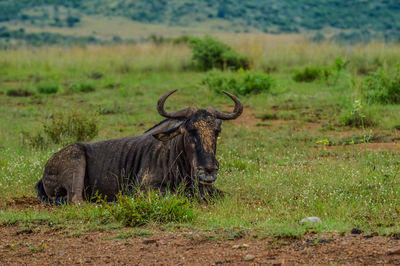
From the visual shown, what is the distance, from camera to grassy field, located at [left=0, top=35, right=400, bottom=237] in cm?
636

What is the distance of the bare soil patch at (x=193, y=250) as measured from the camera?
4.85 meters

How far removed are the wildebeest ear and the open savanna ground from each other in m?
0.86

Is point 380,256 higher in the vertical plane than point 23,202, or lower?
higher

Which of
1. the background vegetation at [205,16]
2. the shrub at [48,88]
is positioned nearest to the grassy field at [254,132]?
Result: the shrub at [48,88]

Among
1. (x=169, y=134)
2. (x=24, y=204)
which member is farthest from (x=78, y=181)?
(x=169, y=134)

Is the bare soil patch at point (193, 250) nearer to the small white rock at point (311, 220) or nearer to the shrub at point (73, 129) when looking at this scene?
the small white rock at point (311, 220)

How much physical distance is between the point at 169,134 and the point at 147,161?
1.93ft

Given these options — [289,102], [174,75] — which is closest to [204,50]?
[174,75]

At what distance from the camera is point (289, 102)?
14906 mm

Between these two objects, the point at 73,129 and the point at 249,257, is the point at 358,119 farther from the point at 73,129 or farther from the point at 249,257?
the point at 249,257

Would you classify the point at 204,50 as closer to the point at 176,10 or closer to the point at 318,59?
the point at 318,59

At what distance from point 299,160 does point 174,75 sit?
41.2 ft

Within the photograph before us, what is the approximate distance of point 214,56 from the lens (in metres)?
21.6

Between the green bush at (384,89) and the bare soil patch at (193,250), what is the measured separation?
8744 millimetres
